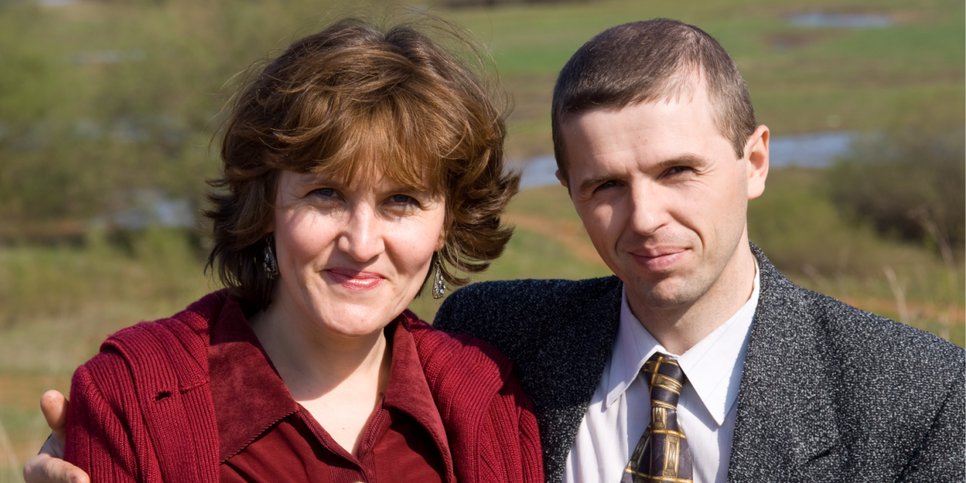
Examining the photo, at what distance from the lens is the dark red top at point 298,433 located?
261cm

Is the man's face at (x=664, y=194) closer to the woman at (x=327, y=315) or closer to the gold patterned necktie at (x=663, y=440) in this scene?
the gold patterned necktie at (x=663, y=440)

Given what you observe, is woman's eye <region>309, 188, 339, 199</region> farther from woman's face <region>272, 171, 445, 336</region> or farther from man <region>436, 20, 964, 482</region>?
man <region>436, 20, 964, 482</region>

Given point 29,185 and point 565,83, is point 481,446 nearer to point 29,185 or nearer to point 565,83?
point 565,83

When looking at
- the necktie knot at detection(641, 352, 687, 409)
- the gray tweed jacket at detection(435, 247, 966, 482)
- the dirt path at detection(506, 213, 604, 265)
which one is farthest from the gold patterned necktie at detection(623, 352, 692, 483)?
the dirt path at detection(506, 213, 604, 265)

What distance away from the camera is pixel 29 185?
1230 inches

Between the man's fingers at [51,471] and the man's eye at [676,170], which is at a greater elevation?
the man's eye at [676,170]

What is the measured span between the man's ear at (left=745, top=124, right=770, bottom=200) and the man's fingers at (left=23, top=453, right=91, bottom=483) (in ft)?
5.23

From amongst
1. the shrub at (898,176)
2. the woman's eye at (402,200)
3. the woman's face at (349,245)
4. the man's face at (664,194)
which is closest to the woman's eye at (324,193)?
the woman's face at (349,245)

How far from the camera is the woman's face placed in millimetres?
2592

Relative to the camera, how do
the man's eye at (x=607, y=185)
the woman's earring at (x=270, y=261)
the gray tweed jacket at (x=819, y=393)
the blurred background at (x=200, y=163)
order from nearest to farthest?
the gray tweed jacket at (x=819, y=393) < the man's eye at (x=607, y=185) < the woman's earring at (x=270, y=261) < the blurred background at (x=200, y=163)

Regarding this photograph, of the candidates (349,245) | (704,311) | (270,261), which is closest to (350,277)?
(349,245)

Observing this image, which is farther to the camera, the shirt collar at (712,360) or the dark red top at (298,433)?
the shirt collar at (712,360)

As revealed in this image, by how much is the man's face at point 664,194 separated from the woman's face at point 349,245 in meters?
0.40

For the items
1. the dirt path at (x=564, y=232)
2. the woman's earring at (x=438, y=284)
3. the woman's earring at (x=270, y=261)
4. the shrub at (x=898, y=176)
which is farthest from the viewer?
the dirt path at (x=564, y=232)
